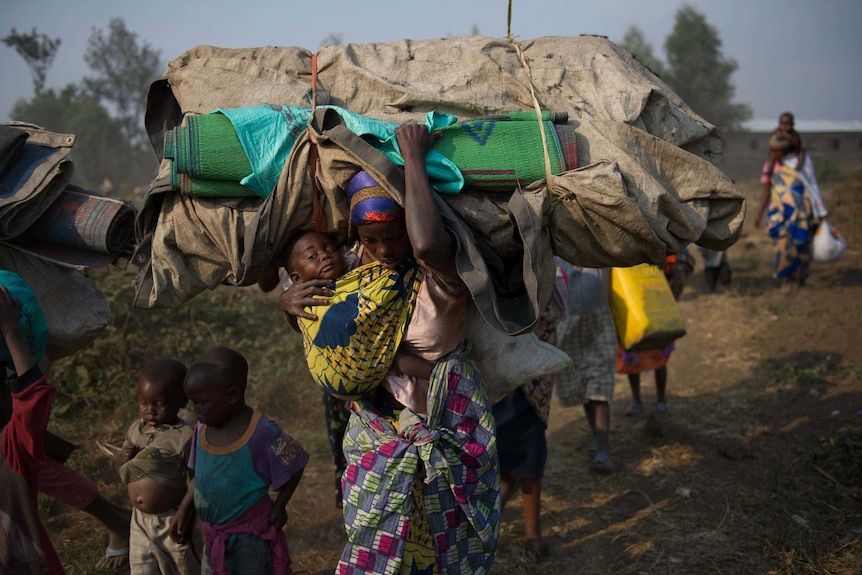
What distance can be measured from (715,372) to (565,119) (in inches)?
207

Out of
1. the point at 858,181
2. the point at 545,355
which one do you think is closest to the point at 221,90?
the point at 545,355

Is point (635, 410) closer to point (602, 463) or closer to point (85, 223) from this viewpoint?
point (602, 463)

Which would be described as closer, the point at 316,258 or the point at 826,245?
the point at 316,258

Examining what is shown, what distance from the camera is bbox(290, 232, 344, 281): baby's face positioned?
2455 millimetres

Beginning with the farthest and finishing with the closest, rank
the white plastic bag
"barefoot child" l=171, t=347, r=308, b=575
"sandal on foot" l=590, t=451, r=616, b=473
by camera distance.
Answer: the white plastic bag → "sandal on foot" l=590, t=451, r=616, b=473 → "barefoot child" l=171, t=347, r=308, b=575

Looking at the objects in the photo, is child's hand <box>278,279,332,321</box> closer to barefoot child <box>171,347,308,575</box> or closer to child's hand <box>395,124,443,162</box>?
child's hand <box>395,124,443,162</box>

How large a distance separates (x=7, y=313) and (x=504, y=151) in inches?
67.7

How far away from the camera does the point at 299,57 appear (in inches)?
109

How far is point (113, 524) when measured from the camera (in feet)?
11.2

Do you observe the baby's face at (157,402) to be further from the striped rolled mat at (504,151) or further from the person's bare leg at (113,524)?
the striped rolled mat at (504,151)

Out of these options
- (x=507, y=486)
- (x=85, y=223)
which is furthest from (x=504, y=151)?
(x=507, y=486)

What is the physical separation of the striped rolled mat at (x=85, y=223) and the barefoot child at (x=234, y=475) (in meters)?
0.60

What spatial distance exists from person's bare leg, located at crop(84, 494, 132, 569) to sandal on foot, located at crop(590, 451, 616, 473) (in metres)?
2.93

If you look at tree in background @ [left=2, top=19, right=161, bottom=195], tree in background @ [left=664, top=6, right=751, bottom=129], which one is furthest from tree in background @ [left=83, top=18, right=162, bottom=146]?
tree in background @ [left=664, top=6, right=751, bottom=129]
